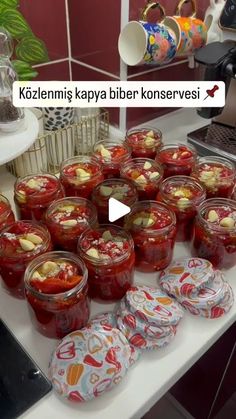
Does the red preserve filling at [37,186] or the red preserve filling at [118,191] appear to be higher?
the red preserve filling at [37,186]

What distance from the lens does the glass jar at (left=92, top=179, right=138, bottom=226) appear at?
0.67 meters

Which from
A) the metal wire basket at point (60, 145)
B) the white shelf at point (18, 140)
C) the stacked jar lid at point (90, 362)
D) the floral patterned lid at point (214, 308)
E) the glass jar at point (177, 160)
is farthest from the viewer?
the metal wire basket at point (60, 145)

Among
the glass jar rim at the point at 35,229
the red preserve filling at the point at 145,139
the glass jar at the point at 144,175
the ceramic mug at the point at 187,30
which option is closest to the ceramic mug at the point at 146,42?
the ceramic mug at the point at 187,30

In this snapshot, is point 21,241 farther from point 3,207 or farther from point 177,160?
point 177,160

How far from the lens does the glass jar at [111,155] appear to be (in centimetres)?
77

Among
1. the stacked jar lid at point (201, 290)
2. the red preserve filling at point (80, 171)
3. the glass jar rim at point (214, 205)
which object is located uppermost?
the red preserve filling at point (80, 171)

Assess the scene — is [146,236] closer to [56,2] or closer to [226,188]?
[226,188]

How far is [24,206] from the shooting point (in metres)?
0.67

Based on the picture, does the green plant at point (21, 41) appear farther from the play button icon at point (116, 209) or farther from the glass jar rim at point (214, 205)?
the glass jar rim at point (214, 205)

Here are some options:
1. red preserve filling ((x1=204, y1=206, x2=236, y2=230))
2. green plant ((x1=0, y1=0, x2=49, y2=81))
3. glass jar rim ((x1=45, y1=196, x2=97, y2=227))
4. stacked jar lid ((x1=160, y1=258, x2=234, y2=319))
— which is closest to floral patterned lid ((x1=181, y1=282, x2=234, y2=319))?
stacked jar lid ((x1=160, y1=258, x2=234, y2=319))

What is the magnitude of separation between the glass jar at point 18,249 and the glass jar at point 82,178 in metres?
0.13

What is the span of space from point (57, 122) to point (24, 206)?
0.31 meters

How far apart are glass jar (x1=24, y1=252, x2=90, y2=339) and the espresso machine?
44 centimetres

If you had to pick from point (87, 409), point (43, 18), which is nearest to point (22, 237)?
point (87, 409)
